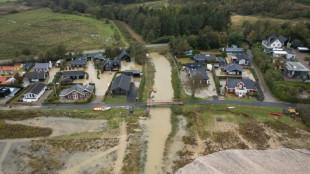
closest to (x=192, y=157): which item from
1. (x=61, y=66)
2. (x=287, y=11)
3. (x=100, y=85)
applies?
(x=100, y=85)

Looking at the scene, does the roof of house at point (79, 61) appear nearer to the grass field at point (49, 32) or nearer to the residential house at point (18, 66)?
the grass field at point (49, 32)

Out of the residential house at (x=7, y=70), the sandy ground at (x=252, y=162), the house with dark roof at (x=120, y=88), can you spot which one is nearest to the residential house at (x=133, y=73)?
the house with dark roof at (x=120, y=88)

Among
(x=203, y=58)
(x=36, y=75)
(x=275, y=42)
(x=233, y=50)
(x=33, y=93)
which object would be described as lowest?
(x=33, y=93)

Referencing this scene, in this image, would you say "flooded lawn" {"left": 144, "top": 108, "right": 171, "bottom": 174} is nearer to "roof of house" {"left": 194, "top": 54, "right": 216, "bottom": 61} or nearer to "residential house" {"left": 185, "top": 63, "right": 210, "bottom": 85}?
"residential house" {"left": 185, "top": 63, "right": 210, "bottom": 85}

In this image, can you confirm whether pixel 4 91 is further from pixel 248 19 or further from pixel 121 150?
pixel 248 19

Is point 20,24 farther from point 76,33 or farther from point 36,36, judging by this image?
point 76,33

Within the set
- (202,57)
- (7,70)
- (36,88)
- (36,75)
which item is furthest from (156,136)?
(7,70)
